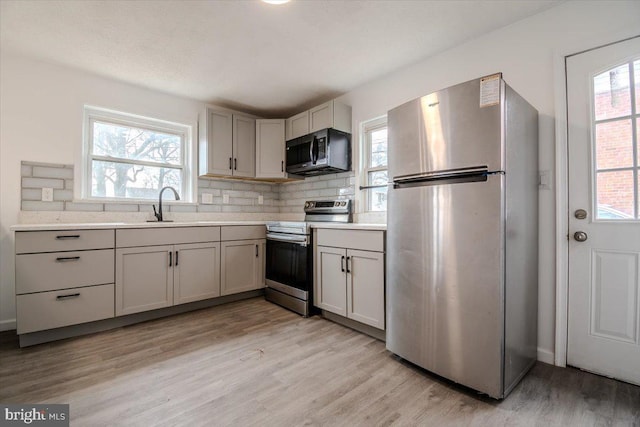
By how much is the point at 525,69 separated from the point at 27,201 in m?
4.18

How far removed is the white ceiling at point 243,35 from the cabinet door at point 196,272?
1.75 meters

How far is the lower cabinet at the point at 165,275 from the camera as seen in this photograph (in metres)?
2.52

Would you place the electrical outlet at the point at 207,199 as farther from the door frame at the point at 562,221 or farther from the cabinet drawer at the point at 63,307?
the door frame at the point at 562,221

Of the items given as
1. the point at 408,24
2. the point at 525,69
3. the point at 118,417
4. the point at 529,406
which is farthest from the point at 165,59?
the point at 529,406

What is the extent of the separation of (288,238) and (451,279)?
1779 mm

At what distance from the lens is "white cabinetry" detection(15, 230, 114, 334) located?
6.98ft

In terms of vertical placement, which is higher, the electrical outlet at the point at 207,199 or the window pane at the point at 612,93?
the window pane at the point at 612,93

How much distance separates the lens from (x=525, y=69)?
6.77ft

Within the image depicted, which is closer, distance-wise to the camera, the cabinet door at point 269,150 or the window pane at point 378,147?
the window pane at point 378,147

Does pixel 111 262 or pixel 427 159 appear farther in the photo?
pixel 111 262

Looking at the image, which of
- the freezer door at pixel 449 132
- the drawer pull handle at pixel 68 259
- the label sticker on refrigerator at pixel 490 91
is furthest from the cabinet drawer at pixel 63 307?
the label sticker on refrigerator at pixel 490 91

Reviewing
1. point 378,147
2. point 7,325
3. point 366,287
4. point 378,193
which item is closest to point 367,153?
point 378,147

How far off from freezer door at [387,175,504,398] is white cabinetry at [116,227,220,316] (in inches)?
77.2

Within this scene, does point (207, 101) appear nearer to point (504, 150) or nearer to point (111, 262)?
point (111, 262)
